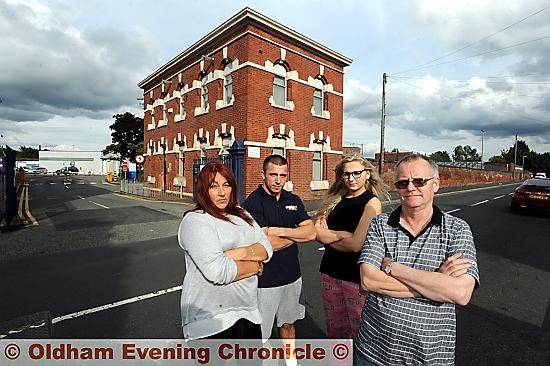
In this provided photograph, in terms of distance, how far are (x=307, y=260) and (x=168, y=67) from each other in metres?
19.1

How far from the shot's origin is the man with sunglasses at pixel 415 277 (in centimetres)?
168

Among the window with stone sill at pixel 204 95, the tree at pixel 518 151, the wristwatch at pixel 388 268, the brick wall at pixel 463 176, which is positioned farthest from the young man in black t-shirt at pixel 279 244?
the tree at pixel 518 151

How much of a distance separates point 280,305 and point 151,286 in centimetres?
286

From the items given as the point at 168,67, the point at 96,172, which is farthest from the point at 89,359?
the point at 96,172

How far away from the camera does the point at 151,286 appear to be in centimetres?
503

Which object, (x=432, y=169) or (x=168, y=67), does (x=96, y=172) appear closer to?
(x=168, y=67)

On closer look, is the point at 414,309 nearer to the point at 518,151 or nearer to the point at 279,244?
the point at 279,244

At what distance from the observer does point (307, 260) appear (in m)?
6.54

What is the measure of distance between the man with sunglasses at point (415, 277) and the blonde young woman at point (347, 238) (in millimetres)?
645

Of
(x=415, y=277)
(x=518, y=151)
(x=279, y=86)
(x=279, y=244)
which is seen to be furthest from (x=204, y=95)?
(x=518, y=151)

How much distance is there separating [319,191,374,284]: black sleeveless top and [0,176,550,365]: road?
3.82 ft

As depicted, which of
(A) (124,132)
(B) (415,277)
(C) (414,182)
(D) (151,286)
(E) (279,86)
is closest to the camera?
(B) (415,277)

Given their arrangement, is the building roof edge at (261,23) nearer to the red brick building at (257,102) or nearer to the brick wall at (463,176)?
the red brick building at (257,102)

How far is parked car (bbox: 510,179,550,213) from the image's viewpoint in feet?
42.3
